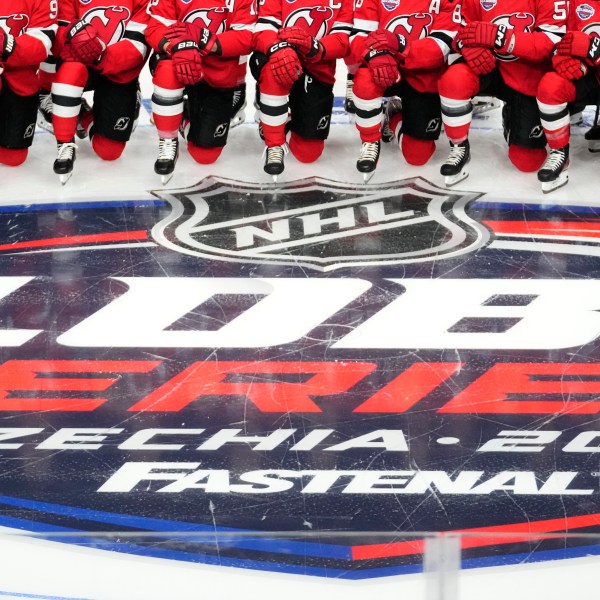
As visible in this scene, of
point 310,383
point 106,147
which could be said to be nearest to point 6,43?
point 106,147

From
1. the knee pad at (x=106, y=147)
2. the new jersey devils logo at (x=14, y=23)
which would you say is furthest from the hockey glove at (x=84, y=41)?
the knee pad at (x=106, y=147)

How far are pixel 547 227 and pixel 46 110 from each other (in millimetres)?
2566

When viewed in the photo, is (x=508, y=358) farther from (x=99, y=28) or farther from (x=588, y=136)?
(x=99, y=28)

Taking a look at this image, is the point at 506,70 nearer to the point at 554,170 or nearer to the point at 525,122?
the point at 525,122

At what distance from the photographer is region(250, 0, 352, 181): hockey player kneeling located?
17.0ft

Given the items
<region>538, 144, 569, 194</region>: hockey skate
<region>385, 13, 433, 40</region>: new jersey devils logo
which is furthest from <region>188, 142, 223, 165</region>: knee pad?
<region>538, 144, 569, 194</region>: hockey skate

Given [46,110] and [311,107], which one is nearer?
[311,107]

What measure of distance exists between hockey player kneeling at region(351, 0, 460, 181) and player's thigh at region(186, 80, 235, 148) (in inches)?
25.8

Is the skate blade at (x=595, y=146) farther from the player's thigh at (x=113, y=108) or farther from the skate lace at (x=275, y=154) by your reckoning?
the player's thigh at (x=113, y=108)

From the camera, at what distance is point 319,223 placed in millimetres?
4934

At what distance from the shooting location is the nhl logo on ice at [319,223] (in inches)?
182

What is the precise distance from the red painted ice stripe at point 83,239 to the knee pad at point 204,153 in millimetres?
810

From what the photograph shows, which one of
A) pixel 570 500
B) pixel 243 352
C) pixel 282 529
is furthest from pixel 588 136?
pixel 282 529

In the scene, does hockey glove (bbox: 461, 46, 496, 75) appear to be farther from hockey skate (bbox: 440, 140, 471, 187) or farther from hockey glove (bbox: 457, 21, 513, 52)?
hockey skate (bbox: 440, 140, 471, 187)
